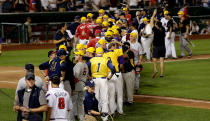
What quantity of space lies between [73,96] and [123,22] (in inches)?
339

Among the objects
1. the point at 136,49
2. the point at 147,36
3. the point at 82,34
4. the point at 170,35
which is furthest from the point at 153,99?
the point at 170,35

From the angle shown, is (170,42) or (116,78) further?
(170,42)

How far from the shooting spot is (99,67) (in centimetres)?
1281

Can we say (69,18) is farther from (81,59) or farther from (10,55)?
(81,59)

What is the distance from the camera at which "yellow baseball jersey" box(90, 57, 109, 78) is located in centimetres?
1281

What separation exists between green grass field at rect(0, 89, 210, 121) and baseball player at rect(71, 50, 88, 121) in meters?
1.12

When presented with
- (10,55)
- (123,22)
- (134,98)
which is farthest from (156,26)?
(10,55)

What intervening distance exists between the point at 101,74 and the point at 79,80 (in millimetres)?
634

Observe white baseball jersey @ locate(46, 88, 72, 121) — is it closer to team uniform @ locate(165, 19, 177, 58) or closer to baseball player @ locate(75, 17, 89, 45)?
baseball player @ locate(75, 17, 89, 45)

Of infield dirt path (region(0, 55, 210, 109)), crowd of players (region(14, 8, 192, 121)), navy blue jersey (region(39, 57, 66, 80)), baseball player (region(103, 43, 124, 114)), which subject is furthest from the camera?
infield dirt path (region(0, 55, 210, 109))

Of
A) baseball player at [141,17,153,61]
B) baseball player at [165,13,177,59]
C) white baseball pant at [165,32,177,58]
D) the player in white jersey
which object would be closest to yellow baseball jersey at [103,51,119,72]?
the player in white jersey

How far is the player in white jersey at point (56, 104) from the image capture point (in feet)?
30.9

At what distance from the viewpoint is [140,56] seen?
1670cm

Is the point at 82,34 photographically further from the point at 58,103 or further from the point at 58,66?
the point at 58,103
